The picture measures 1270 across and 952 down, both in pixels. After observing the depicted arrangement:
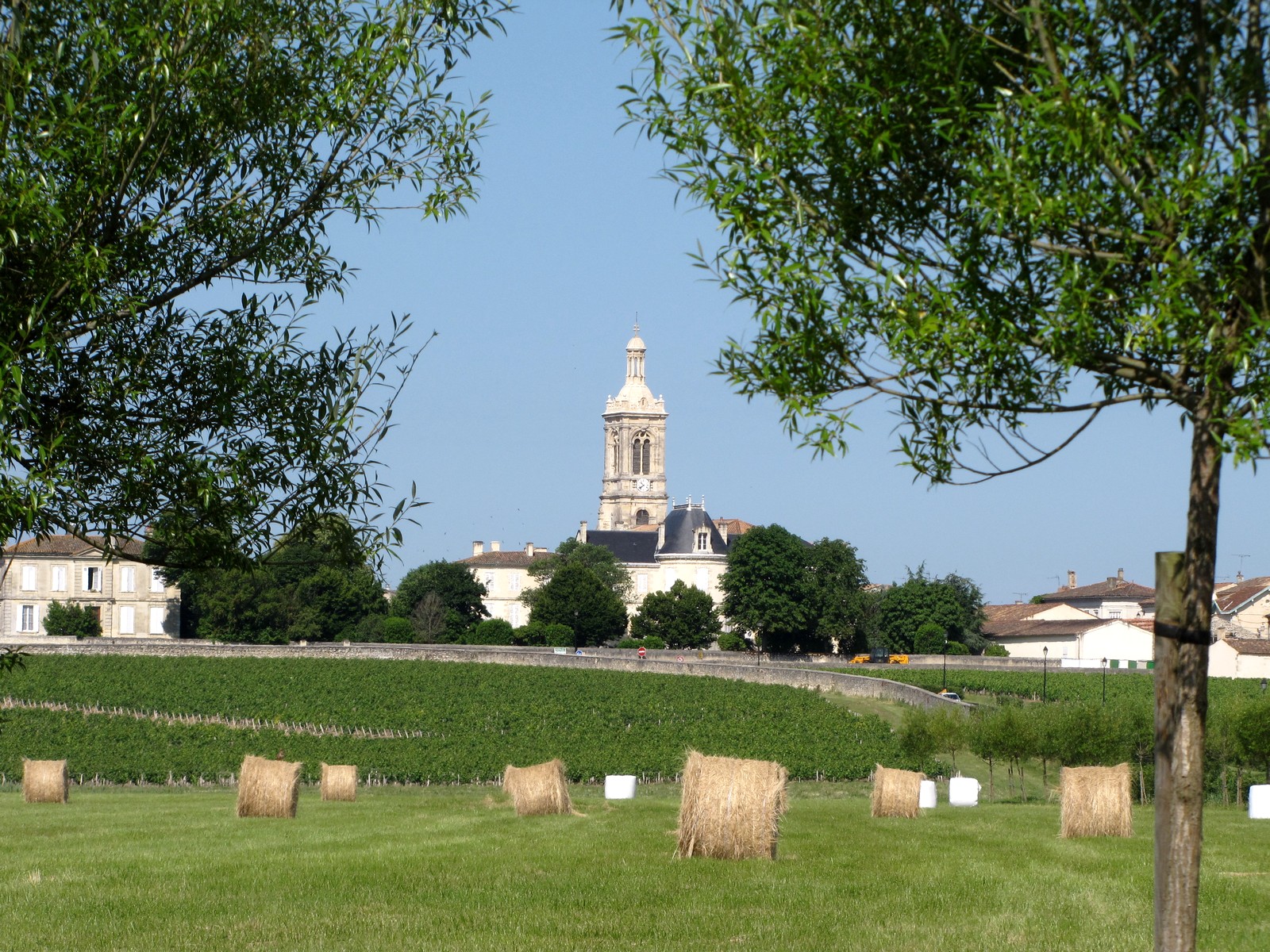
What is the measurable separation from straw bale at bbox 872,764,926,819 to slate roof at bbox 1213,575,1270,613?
77.5 meters

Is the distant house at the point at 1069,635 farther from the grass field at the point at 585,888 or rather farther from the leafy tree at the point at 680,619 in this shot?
the grass field at the point at 585,888

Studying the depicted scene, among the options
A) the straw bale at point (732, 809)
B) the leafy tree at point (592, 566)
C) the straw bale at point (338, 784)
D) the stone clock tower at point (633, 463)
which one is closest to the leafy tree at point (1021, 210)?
the straw bale at point (732, 809)

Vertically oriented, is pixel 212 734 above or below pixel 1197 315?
below

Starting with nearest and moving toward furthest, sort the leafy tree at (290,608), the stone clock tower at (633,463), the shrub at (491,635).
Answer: the leafy tree at (290,608), the shrub at (491,635), the stone clock tower at (633,463)

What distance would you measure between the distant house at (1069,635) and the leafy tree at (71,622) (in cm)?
6527

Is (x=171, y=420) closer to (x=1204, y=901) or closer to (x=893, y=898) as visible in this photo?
(x=893, y=898)

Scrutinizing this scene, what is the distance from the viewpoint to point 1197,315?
550 cm

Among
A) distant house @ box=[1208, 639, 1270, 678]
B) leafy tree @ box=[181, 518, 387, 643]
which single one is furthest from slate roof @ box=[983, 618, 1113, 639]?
leafy tree @ box=[181, 518, 387, 643]

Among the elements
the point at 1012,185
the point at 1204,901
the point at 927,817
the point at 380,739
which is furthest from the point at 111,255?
the point at 380,739

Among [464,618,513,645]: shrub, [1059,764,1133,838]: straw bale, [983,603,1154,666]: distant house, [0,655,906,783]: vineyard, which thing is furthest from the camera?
[464,618,513,645]: shrub

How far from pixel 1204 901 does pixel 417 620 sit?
104155 mm

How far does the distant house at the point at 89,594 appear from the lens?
104438mm

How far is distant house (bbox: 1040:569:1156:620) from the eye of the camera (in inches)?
4936

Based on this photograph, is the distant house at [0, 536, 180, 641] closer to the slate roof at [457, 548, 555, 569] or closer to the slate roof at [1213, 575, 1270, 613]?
the slate roof at [457, 548, 555, 569]
